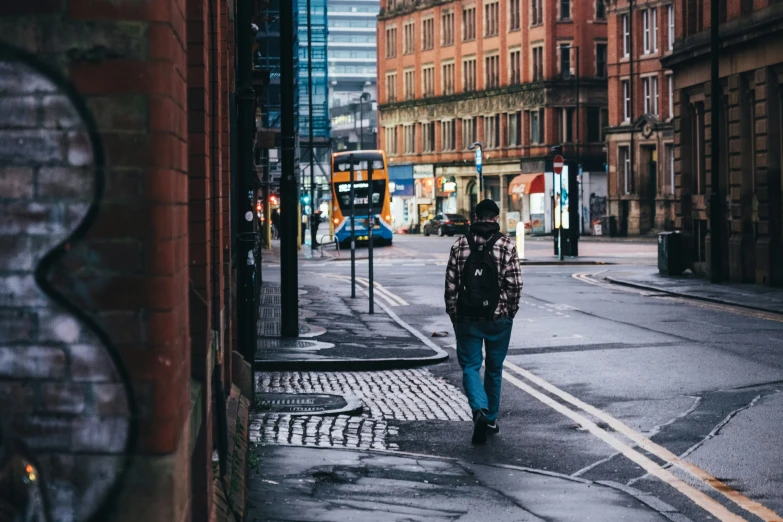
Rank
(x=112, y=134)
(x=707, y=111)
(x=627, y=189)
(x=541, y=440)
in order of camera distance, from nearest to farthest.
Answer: (x=112, y=134), (x=541, y=440), (x=707, y=111), (x=627, y=189)

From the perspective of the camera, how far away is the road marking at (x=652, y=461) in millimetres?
7859

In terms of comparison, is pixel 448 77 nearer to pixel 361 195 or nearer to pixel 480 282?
pixel 361 195

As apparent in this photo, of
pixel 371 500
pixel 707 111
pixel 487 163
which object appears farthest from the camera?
pixel 487 163

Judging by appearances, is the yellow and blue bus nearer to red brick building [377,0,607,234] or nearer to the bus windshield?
the bus windshield

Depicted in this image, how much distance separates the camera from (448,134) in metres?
103

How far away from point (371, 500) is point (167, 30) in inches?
180

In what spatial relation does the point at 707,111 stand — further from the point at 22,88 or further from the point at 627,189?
the point at 627,189

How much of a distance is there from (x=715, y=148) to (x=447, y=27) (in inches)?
2861

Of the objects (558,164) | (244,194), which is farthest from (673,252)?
(244,194)

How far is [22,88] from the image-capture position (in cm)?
385

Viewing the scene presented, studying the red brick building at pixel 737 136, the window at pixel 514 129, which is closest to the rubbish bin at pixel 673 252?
the red brick building at pixel 737 136

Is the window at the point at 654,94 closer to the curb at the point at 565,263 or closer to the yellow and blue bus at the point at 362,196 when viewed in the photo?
the yellow and blue bus at the point at 362,196

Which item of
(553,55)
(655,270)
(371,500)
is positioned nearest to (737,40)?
(655,270)

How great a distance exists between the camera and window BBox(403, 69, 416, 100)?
355ft
